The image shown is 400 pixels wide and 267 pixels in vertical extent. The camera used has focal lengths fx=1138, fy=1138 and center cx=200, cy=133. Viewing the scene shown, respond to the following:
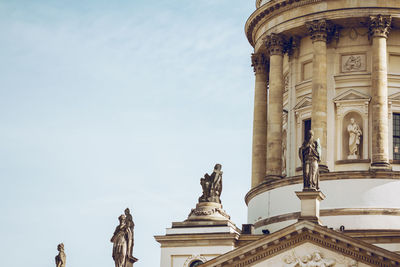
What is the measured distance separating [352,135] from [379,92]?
2.66 meters

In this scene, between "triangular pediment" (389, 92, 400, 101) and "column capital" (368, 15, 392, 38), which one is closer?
"triangular pediment" (389, 92, 400, 101)

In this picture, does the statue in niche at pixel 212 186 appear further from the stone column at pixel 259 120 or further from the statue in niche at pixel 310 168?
the stone column at pixel 259 120

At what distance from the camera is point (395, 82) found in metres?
61.2

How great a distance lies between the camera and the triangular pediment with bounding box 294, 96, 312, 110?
203 feet

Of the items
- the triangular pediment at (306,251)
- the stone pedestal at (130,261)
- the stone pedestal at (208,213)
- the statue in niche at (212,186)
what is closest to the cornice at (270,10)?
the statue in niche at (212,186)

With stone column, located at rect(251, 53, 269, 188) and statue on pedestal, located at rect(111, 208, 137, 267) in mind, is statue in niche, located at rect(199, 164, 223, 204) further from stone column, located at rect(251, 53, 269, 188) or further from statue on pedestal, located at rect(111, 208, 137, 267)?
stone column, located at rect(251, 53, 269, 188)

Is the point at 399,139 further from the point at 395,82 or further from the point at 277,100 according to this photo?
the point at 277,100

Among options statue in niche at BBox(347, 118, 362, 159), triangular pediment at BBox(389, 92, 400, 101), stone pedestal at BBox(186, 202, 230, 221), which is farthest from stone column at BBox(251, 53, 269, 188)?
triangular pediment at BBox(389, 92, 400, 101)

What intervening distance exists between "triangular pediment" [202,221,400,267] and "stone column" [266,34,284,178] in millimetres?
10317

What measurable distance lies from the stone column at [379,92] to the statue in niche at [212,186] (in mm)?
8005

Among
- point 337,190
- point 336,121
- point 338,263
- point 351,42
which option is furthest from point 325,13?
point 338,263

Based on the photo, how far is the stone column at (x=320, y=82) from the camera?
196 ft

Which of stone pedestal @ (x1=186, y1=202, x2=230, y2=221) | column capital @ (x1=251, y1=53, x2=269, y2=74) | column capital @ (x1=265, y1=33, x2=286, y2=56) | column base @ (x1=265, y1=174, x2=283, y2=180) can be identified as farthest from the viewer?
column capital @ (x1=251, y1=53, x2=269, y2=74)

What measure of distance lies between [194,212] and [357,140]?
9.65 meters
